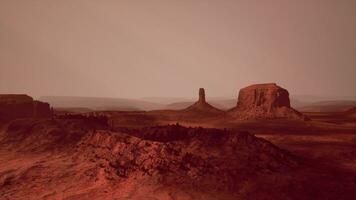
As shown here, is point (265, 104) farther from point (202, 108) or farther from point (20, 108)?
point (20, 108)

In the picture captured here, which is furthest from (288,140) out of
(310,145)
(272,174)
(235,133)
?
(272,174)

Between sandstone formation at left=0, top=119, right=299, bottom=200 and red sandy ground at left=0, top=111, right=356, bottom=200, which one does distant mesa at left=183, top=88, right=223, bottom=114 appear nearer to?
red sandy ground at left=0, top=111, right=356, bottom=200

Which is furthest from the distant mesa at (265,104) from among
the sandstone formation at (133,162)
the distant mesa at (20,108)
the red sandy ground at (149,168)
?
the sandstone formation at (133,162)

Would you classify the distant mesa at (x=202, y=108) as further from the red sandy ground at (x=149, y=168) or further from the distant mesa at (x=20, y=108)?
the red sandy ground at (x=149, y=168)

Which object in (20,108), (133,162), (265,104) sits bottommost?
(133,162)

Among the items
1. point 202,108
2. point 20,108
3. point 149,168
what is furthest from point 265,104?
point 149,168

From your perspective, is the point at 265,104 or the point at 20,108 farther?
the point at 265,104
